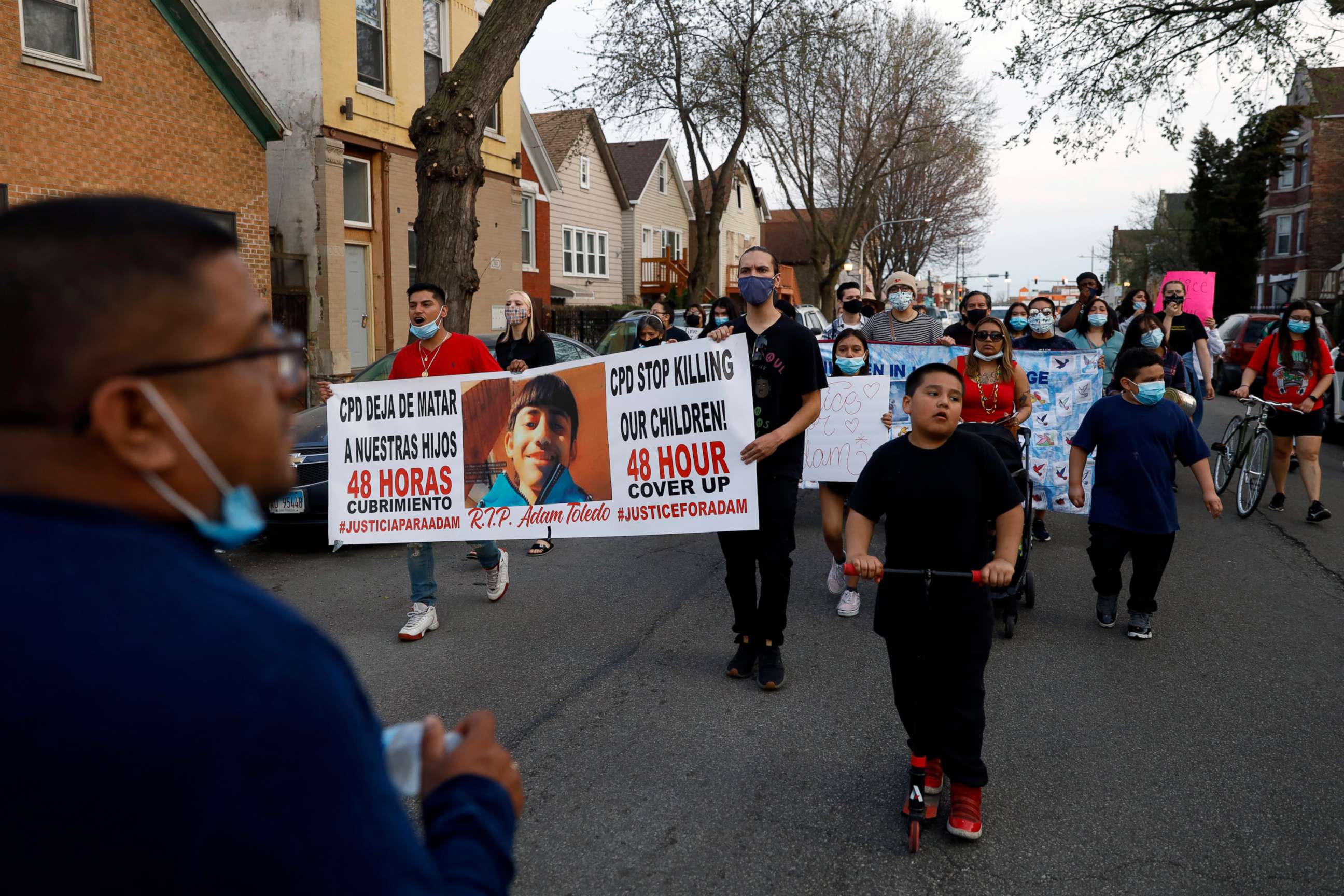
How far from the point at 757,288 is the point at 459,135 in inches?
251

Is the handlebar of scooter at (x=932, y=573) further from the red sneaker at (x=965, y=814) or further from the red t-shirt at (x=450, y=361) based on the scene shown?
the red t-shirt at (x=450, y=361)

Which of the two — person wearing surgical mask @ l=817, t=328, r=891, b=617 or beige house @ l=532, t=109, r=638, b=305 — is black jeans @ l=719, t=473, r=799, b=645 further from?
beige house @ l=532, t=109, r=638, b=305

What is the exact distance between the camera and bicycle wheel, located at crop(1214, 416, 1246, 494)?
423 inches

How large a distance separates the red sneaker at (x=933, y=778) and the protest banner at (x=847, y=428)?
15.6ft

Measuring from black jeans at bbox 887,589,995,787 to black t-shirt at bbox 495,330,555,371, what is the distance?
17.7 feet

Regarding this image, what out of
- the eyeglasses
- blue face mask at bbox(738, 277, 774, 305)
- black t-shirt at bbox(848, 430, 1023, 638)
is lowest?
black t-shirt at bbox(848, 430, 1023, 638)

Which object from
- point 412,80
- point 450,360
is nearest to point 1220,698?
point 450,360

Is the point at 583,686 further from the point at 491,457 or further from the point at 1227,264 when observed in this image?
the point at 1227,264

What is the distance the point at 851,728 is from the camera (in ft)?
16.3

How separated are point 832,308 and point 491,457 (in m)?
41.1

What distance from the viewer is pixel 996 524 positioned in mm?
4156

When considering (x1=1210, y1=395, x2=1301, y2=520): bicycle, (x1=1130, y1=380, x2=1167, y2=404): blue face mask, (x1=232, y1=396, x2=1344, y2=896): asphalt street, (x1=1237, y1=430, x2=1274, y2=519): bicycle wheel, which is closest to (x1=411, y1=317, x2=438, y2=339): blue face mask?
(x1=232, y1=396, x2=1344, y2=896): asphalt street

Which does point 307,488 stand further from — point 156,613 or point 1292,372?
point 1292,372

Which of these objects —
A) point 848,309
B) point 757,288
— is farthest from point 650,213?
point 757,288
